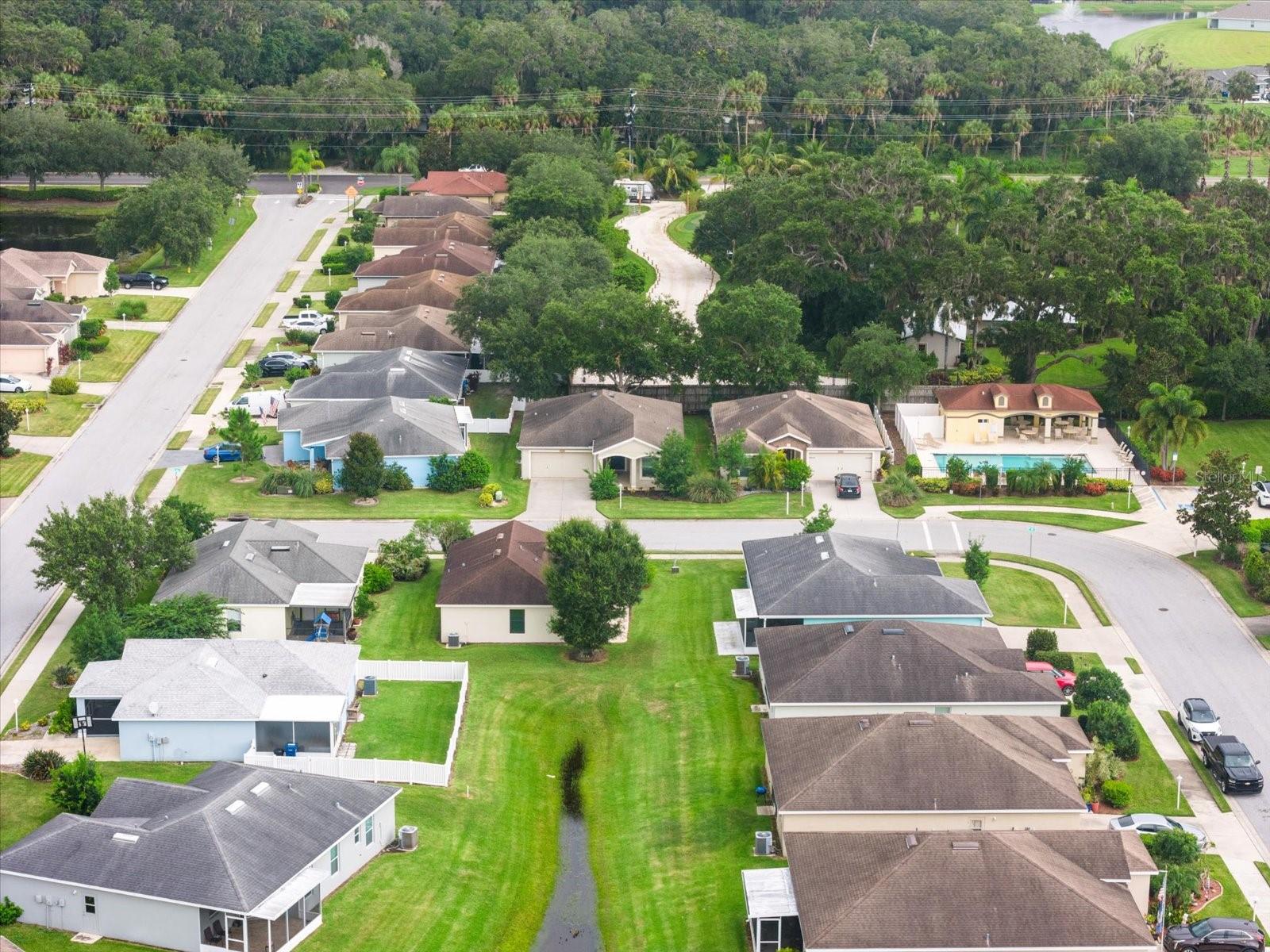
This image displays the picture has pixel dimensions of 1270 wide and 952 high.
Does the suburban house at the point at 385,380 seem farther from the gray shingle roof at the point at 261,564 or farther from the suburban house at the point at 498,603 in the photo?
the suburban house at the point at 498,603

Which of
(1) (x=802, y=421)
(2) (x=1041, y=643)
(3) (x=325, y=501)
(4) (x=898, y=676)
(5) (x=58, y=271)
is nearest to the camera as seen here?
(4) (x=898, y=676)

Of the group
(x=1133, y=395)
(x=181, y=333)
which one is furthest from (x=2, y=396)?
(x=1133, y=395)

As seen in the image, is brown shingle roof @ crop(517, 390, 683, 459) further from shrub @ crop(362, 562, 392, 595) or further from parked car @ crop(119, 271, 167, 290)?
parked car @ crop(119, 271, 167, 290)

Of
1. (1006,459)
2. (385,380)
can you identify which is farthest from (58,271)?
(1006,459)

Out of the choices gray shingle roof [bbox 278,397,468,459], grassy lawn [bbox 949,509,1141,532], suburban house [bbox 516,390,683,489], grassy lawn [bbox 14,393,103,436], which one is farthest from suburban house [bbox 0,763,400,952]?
grassy lawn [bbox 14,393,103,436]

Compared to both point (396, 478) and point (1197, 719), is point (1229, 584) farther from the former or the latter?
point (396, 478)

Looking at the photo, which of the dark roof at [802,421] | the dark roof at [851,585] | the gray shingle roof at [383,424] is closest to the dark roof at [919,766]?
the dark roof at [851,585]

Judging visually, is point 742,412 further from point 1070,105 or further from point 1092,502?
point 1070,105
